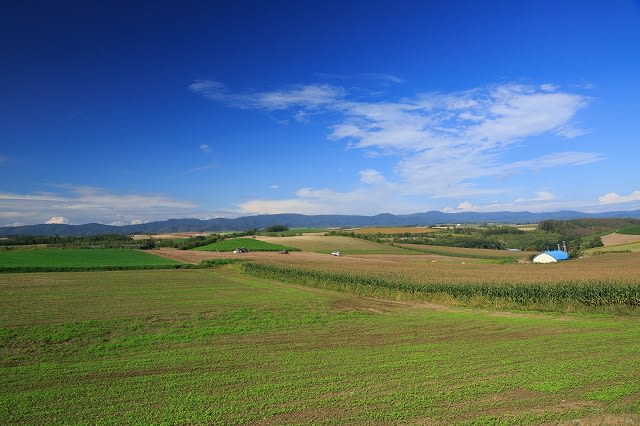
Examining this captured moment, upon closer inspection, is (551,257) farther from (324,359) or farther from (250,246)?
(324,359)

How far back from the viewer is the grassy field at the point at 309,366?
30.9 feet

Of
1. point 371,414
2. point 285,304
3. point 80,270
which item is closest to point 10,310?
point 285,304

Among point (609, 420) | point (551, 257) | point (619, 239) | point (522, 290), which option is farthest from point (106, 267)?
point (619, 239)

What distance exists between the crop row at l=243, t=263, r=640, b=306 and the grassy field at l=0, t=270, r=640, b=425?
11.2 feet

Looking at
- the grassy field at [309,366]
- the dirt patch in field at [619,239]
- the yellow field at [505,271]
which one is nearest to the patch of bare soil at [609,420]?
the grassy field at [309,366]

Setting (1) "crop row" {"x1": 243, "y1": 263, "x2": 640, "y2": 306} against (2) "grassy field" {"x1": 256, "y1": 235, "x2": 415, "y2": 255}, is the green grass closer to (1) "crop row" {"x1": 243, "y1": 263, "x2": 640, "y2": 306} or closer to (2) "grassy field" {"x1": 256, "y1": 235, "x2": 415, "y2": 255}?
(2) "grassy field" {"x1": 256, "y1": 235, "x2": 415, "y2": 255}

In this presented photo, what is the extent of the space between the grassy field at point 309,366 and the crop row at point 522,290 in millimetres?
3413

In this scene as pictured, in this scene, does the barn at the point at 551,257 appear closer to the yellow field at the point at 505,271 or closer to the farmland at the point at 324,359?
the yellow field at the point at 505,271

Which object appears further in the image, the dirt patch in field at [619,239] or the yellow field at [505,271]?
→ the dirt patch in field at [619,239]

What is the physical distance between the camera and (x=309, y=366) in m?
13.1

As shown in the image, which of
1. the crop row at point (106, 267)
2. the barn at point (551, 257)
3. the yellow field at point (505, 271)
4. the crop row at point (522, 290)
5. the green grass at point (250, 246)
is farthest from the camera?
the green grass at point (250, 246)

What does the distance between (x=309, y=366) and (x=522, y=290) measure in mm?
20779

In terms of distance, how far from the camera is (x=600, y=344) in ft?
51.3

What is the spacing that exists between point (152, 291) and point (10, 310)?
34.8ft
